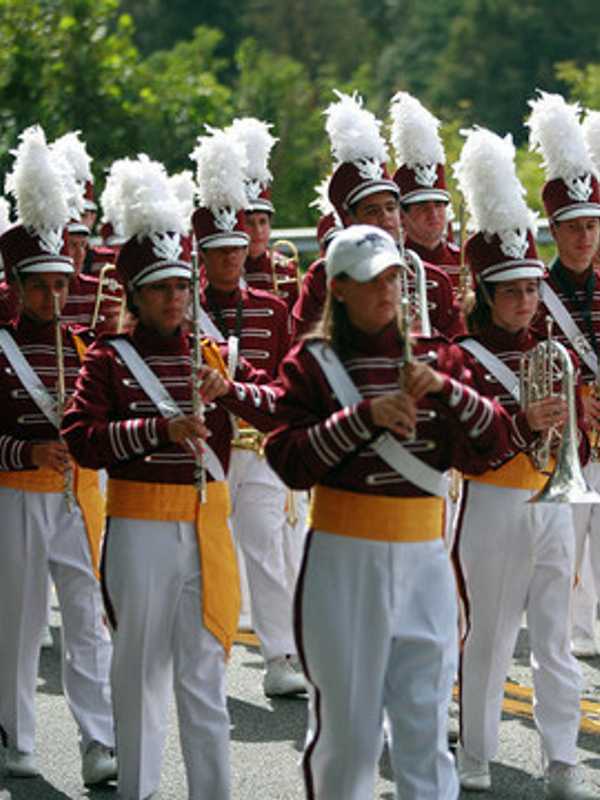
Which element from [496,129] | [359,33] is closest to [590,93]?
[496,129]

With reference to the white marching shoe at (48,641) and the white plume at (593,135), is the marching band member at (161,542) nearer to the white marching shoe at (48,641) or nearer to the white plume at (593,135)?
the white plume at (593,135)

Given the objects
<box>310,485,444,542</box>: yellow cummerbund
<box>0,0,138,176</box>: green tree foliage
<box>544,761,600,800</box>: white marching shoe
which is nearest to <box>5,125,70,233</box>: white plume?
<box>310,485,444,542</box>: yellow cummerbund

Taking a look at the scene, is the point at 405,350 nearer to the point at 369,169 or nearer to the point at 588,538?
the point at 369,169

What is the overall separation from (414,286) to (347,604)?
2.97 meters

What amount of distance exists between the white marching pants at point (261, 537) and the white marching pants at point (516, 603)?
2207mm

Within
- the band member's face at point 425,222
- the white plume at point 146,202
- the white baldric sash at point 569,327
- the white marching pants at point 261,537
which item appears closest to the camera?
the white plume at point 146,202

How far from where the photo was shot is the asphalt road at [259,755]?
1032 cm

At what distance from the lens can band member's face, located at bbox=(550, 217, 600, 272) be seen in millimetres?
11375

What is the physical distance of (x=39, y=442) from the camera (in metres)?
10.5

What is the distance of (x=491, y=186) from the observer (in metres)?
10.5

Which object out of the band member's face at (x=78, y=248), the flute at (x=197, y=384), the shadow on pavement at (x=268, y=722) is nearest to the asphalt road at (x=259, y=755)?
the shadow on pavement at (x=268, y=722)

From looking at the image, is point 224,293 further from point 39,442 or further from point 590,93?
point 590,93

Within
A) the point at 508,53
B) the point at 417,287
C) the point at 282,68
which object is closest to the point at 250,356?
the point at 417,287

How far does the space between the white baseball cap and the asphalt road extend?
98.3 inches
